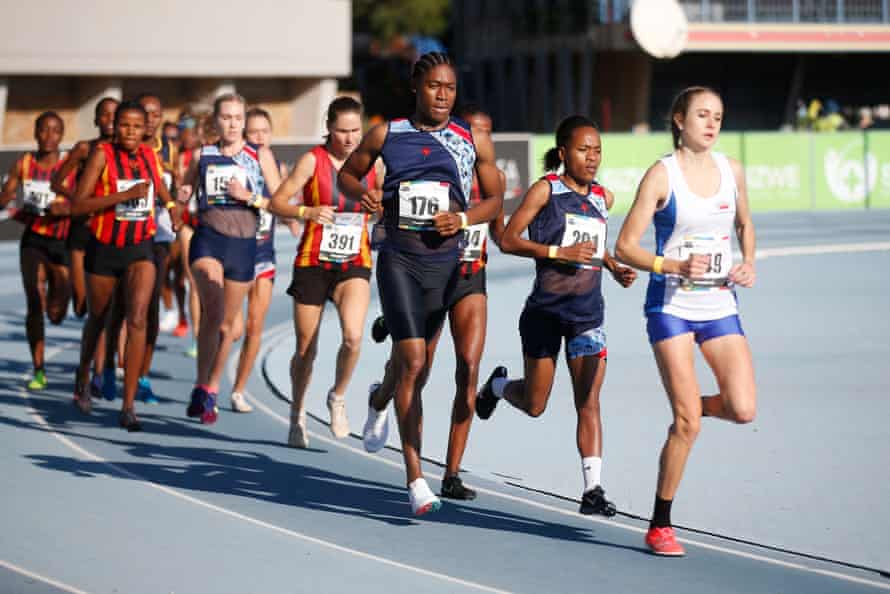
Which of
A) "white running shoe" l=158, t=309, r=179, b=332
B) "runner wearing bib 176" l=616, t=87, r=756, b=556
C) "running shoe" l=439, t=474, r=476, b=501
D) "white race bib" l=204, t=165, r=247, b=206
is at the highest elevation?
"white race bib" l=204, t=165, r=247, b=206

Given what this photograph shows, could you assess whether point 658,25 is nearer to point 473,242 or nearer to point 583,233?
point 473,242

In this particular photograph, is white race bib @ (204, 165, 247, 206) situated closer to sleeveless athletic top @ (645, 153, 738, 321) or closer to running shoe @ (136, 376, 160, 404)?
running shoe @ (136, 376, 160, 404)

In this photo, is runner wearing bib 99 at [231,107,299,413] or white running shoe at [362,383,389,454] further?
runner wearing bib 99 at [231,107,299,413]

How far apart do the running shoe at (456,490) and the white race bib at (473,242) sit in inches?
44.3

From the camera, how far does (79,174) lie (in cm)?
1272

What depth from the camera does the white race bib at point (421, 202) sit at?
27.2 feet

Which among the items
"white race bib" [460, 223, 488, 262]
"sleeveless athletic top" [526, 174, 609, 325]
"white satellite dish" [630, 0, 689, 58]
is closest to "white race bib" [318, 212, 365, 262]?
"white race bib" [460, 223, 488, 262]

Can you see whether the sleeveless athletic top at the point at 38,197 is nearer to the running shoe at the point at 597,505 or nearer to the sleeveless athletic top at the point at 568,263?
the sleeveless athletic top at the point at 568,263

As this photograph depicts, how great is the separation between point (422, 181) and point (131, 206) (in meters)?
3.86

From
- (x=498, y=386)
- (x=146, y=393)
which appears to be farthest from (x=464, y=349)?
(x=146, y=393)

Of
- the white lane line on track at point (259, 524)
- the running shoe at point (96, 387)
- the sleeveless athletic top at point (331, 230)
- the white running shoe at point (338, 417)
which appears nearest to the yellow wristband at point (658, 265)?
the white lane line on track at point (259, 524)

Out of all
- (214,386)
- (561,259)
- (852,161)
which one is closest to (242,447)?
(214,386)

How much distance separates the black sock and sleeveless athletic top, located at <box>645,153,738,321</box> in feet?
2.59

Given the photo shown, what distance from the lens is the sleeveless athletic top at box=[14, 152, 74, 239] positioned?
13516 mm
